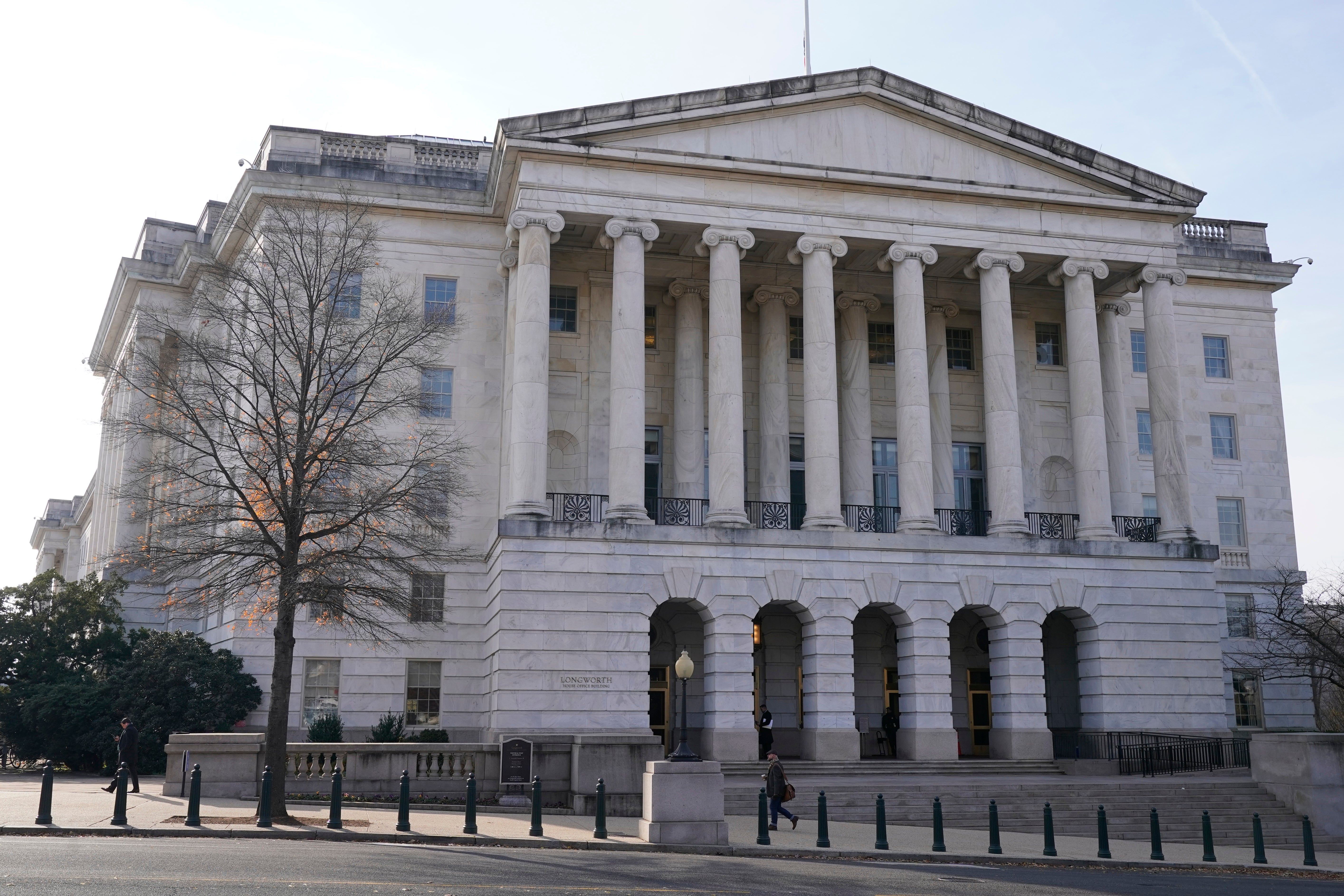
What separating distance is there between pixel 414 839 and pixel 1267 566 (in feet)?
121

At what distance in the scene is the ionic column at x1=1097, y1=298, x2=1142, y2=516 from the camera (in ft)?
131

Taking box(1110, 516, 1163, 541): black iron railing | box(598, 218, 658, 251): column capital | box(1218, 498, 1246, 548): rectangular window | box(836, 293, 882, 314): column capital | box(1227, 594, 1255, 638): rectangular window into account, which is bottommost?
box(1227, 594, 1255, 638): rectangular window

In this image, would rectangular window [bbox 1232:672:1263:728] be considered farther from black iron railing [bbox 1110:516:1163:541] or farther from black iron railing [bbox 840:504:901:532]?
black iron railing [bbox 840:504:901:532]

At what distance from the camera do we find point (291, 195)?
3788 centimetres

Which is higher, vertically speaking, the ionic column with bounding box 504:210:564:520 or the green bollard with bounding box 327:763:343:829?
the ionic column with bounding box 504:210:564:520

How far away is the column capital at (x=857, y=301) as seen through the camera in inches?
1590

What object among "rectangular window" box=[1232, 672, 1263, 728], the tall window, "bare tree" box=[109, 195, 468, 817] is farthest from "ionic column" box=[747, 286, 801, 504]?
"rectangular window" box=[1232, 672, 1263, 728]

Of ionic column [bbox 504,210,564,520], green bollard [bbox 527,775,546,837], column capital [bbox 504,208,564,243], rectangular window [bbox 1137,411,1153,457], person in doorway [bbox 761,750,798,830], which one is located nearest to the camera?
green bollard [bbox 527,775,546,837]

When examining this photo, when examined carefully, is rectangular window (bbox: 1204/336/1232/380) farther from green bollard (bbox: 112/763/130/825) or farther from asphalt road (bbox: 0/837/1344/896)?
green bollard (bbox: 112/763/130/825)

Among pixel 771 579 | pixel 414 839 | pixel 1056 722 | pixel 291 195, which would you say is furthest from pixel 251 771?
pixel 1056 722

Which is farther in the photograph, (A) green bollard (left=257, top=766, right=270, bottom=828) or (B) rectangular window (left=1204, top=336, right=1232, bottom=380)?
(B) rectangular window (left=1204, top=336, right=1232, bottom=380)

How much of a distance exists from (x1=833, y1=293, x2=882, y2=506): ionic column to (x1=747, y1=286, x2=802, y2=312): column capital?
5.20 ft

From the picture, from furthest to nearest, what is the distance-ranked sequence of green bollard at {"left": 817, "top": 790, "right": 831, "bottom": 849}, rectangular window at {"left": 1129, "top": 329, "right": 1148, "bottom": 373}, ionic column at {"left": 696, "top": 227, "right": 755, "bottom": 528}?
rectangular window at {"left": 1129, "top": 329, "right": 1148, "bottom": 373}, ionic column at {"left": 696, "top": 227, "right": 755, "bottom": 528}, green bollard at {"left": 817, "top": 790, "right": 831, "bottom": 849}

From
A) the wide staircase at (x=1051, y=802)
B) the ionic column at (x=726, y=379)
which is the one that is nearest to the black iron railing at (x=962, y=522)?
the ionic column at (x=726, y=379)
